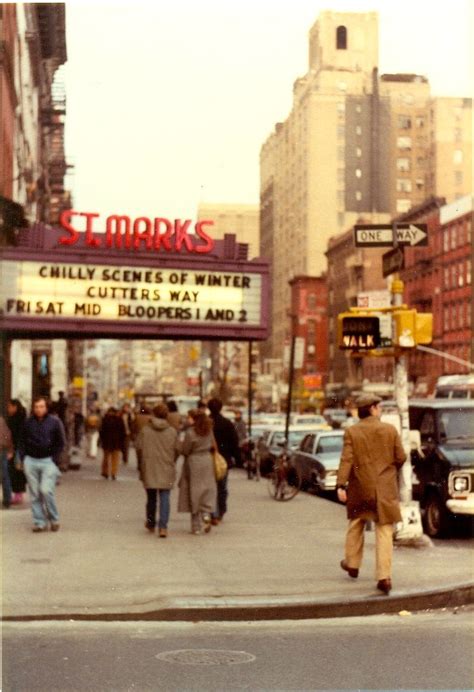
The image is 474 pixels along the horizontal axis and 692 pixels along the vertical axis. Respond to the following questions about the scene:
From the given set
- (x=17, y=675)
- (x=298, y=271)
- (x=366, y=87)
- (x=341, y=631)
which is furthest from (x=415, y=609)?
(x=298, y=271)

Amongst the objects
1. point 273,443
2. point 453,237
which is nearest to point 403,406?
point 273,443

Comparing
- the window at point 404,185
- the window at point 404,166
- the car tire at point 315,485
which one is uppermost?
the window at point 404,166

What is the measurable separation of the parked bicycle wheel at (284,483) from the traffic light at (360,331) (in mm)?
8279

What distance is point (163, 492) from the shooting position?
16.4 metres

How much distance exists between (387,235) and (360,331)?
120 centimetres

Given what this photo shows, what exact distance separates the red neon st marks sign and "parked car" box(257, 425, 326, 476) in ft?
24.4

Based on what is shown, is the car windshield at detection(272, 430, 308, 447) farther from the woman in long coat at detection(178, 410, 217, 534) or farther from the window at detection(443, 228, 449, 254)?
the window at detection(443, 228, 449, 254)

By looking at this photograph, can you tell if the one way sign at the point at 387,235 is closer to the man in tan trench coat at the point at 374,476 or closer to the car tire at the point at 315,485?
the man in tan trench coat at the point at 374,476

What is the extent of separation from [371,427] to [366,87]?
25.2m

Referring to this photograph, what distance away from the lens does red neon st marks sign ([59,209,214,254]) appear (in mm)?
25781

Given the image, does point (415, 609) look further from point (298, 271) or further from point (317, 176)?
point (298, 271)

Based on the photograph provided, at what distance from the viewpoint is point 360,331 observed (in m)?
14.8

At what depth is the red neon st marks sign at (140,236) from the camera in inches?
1015

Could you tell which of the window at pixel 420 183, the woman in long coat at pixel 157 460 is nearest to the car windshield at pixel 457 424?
the woman in long coat at pixel 157 460
